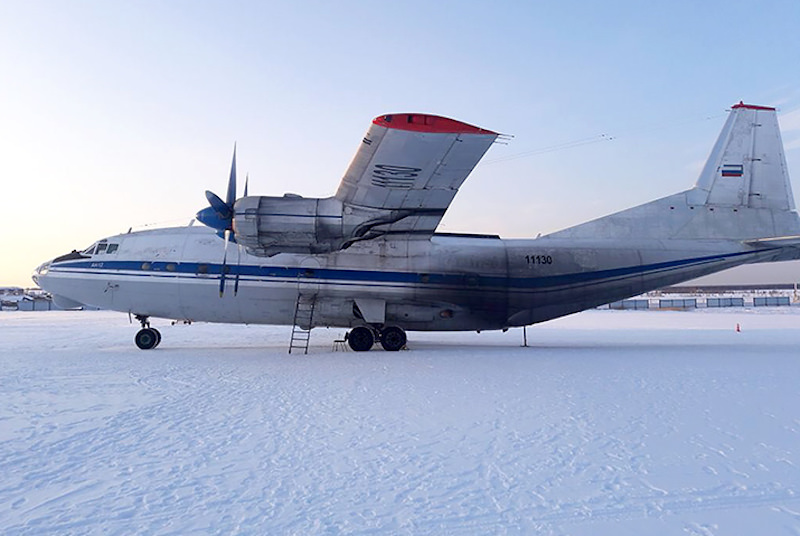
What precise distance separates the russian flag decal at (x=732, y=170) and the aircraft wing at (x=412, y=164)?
32.5ft

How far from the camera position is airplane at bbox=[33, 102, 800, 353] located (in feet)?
46.8

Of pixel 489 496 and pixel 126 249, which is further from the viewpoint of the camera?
pixel 126 249

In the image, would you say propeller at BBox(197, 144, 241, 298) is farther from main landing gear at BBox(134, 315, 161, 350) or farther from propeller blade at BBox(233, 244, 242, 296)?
main landing gear at BBox(134, 315, 161, 350)

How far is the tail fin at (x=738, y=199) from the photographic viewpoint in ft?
Result: 50.3

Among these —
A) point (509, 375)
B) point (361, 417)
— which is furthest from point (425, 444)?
point (509, 375)

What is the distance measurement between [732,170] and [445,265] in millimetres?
10103

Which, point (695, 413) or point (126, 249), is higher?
point (126, 249)

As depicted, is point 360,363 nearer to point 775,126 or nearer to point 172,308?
point 172,308

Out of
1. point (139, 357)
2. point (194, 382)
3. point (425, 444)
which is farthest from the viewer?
point (139, 357)

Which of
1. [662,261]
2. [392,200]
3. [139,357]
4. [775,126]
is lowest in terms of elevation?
[139,357]

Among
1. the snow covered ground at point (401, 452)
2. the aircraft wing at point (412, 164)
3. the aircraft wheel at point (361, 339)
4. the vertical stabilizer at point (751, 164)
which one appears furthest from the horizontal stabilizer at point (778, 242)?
the aircraft wheel at point (361, 339)

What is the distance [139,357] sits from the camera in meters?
12.0

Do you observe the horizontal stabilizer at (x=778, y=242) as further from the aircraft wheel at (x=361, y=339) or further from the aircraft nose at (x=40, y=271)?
the aircraft nose at (x=40, y=271)

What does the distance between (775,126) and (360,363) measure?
50.5ft
